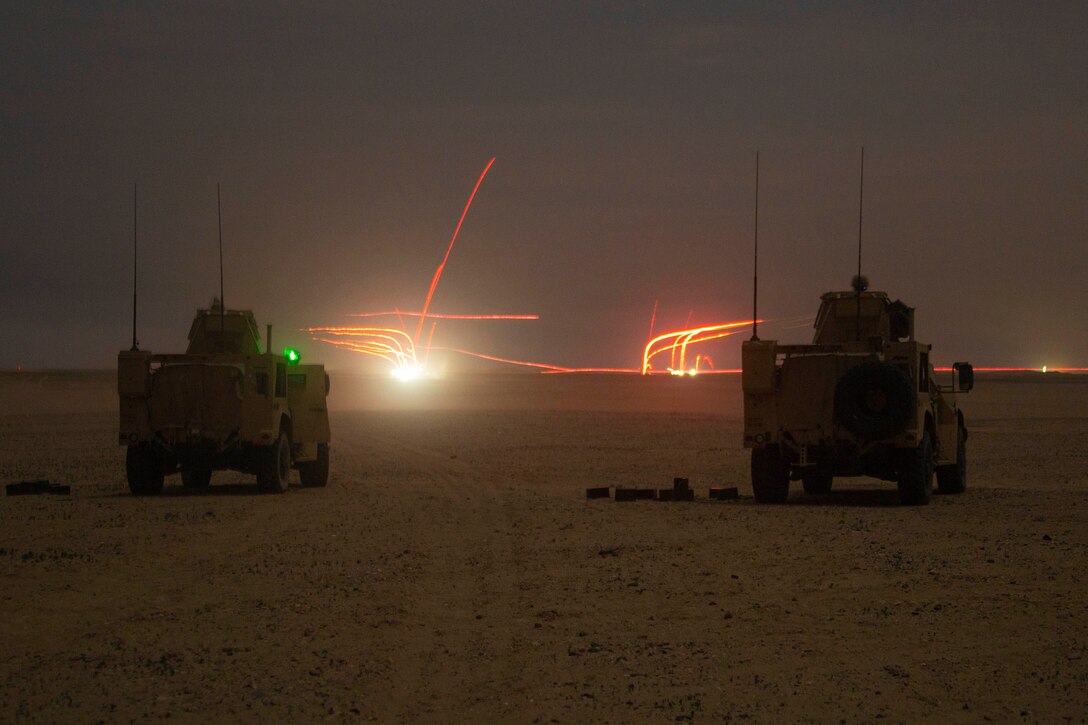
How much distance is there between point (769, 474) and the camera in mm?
19297

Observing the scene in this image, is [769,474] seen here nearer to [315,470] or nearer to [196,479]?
[315,470]

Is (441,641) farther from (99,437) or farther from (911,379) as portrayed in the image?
(99,437)

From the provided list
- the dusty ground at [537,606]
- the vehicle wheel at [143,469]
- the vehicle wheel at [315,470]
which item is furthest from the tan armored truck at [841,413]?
the vehicle wheel at [143,469]

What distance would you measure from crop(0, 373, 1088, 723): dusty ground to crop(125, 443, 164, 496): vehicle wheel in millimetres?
695

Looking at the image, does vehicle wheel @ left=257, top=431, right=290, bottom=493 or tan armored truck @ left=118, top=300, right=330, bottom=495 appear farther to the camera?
vehicle wheel @ left=257, top=431, right=290, bottom=493

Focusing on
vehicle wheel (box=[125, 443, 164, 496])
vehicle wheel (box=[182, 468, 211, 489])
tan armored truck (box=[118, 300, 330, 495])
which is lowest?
vehicle wheel (box=[182, 468, 211, 489])

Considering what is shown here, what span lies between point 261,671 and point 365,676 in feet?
2.38

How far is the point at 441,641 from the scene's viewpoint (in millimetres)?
9406

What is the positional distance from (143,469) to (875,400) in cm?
1192

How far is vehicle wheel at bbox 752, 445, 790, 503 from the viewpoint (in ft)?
63.2

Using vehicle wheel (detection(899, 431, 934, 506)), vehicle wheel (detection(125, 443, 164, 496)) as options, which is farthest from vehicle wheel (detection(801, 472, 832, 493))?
vehicle wheel (detection(125, 443, 164, 496))

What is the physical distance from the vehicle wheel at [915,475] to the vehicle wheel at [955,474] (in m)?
2.21

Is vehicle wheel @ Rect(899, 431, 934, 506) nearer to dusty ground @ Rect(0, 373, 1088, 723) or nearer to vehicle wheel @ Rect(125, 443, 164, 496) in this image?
dusty ground @ Rect(0, 373, 1088, 723)

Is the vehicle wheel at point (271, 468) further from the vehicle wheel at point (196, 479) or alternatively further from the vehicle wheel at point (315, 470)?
the vehicle wheel at point (196, 479)
